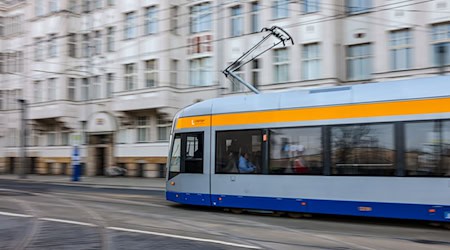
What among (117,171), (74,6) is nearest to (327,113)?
(117,171)

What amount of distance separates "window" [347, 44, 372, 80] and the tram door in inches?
515

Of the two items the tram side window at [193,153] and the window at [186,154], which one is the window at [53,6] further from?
the tram side window at [193,153]

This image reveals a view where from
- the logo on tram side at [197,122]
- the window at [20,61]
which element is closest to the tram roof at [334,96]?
the logo on tram side at [197,122]

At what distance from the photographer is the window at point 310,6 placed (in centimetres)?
2336

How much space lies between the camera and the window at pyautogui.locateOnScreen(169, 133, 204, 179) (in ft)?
39.5

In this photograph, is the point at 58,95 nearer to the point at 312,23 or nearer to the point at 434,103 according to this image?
the point at 312,23

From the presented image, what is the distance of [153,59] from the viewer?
28547 mm

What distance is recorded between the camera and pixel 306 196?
10273mm

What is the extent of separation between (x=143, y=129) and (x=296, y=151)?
20695 mm

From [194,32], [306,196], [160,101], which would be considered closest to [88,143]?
[160,101]

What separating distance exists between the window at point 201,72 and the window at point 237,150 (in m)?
16.0

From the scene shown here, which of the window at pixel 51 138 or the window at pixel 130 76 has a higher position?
the window at pixel 130 76

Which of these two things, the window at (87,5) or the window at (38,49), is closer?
the window at (87,5)

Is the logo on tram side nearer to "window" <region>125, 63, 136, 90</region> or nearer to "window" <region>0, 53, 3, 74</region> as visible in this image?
"window" <region>125, 63, 136, 90</region>
